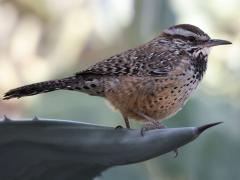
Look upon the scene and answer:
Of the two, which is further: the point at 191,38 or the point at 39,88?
the point at 191,38

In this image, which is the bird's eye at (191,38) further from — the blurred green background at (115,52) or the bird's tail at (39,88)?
the bird's tail at (39,88)

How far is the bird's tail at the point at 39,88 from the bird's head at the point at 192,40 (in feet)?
1.94

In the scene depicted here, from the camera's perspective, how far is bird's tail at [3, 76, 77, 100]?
68.1 inches

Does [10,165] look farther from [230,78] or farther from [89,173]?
[230,78]

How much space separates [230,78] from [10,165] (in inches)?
89.6

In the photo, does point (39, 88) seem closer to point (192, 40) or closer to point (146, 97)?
point (146, 97)

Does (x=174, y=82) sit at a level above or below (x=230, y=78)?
above

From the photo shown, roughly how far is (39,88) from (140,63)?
0.55m

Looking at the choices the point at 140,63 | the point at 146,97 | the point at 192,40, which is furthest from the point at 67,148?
the point at 192,40

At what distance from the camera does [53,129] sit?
1209 millimetres

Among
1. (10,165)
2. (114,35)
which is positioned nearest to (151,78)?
(10,165)

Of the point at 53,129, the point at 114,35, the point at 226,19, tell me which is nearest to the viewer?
the point at 53,129

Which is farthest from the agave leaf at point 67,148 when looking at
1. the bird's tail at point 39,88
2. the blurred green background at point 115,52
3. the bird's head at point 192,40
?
the bird's head at point 192,40

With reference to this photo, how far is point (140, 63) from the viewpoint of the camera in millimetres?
2334
